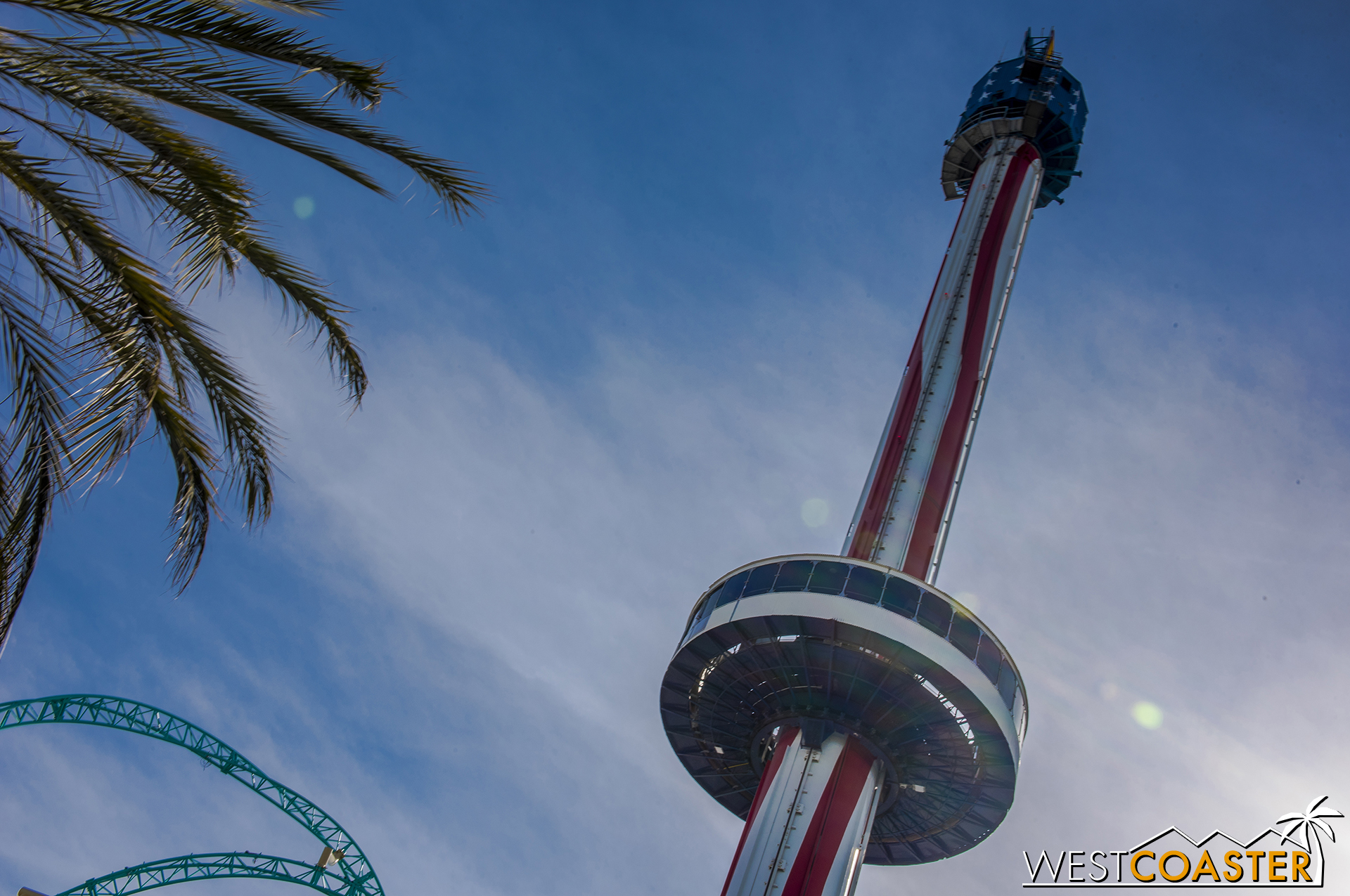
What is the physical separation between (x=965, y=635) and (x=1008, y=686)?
1.84 metres

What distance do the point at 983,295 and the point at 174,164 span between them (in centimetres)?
3495

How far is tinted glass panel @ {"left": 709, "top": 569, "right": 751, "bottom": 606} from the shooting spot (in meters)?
29.0

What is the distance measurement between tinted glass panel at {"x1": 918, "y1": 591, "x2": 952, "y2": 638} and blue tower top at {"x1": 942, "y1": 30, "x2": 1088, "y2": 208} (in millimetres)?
28288

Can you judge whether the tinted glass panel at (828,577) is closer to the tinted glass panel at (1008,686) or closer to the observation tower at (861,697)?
the observation tower at (861,697)

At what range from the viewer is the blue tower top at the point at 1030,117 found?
4766 cm

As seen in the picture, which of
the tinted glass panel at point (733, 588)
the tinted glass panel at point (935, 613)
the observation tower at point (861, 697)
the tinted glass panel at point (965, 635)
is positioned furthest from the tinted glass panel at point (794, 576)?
the tinted glass panel at point (965, 635)

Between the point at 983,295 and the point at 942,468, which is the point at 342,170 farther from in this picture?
the point at 983,295

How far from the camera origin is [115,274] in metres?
8.64

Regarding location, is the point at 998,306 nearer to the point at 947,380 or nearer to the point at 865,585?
the point at 947,380

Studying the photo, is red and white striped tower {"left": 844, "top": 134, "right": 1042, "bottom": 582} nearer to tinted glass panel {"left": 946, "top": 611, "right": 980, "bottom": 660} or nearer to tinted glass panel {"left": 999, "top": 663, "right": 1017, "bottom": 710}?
tinted glass panel {"left": 946, "top": 611, "right": 980, "bottom": 660}

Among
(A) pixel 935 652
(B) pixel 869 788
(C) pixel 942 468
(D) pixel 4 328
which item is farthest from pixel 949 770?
(D) pixel 4 328

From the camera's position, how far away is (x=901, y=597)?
89.4ft

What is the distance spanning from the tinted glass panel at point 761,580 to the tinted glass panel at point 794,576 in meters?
0.17

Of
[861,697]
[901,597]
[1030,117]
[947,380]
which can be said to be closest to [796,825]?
[861,697]
